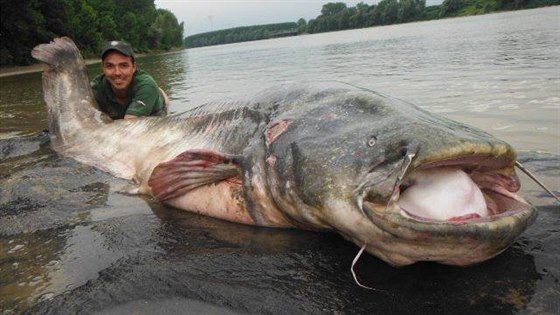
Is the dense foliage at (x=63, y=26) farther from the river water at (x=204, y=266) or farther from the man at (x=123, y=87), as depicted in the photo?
the river water at (x=204, y=266)

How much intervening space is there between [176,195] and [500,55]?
1072cm

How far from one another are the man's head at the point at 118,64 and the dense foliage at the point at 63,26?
26.0m

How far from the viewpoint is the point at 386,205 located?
1.63 m

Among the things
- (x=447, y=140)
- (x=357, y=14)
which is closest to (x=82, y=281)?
(x=447, y=140)

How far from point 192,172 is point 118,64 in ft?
9.07

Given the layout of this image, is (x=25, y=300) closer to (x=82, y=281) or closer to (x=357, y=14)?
(x=82, y=281)

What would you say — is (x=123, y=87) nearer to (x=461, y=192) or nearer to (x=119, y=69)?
(x=119, y=69)

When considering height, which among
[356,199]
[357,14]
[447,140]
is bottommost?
[357,14]

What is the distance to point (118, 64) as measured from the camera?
4840 millimetres

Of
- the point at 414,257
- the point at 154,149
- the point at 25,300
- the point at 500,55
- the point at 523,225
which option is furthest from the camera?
the point at 500,55

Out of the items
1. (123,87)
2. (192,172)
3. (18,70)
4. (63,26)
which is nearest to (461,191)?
(192,172)

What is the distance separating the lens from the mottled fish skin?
1604mm

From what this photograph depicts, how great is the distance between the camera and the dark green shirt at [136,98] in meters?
4.61

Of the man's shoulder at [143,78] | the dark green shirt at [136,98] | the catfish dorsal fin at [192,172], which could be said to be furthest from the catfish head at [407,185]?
the man's shoulder at [143,78]
